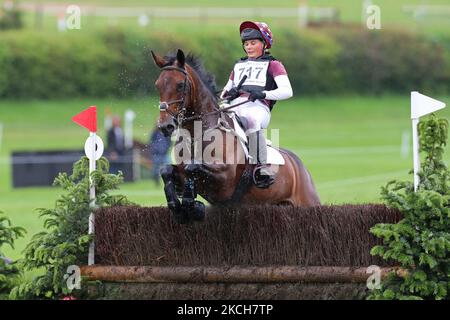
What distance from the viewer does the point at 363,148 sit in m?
32.3

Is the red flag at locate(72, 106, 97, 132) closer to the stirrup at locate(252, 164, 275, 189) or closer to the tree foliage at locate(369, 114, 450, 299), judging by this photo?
the stirrup at locate(252, 164, 275, 189)

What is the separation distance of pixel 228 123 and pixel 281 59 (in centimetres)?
2693

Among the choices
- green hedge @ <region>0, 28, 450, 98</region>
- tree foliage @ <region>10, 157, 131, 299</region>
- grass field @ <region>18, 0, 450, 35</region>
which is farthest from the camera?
grass field @ <region>18, 0, 450, 35</region>

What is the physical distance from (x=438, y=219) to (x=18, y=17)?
3479 cm

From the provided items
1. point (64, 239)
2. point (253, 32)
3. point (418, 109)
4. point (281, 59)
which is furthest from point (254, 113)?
point (281, 59)

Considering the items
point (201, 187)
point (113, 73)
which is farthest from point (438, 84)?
point (201, 187)

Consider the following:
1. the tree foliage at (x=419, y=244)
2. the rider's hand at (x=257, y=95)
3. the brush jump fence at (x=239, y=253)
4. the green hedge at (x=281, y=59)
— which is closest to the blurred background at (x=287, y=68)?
the green hedge at (x=281, y=59)

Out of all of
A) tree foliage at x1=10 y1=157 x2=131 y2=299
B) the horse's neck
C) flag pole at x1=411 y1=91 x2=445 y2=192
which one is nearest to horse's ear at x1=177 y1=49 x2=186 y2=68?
the horse's neck

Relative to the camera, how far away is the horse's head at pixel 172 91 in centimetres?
885

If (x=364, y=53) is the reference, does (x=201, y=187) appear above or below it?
below

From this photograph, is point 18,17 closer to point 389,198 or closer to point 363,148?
point 363,148

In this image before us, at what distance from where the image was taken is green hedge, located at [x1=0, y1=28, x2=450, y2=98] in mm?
37000

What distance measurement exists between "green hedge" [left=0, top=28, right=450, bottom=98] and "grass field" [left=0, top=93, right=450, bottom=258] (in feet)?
1.83

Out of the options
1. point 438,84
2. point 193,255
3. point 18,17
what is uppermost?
point 18,17
